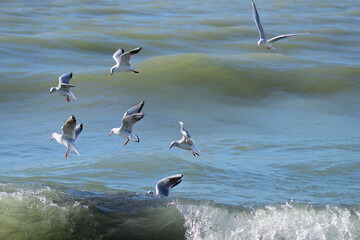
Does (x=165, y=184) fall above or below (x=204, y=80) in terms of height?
above

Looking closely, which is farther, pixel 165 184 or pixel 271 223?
pixel 165 184

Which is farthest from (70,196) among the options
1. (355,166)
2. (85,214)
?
(355,166)

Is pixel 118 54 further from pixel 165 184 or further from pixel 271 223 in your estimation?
pixel 271 223

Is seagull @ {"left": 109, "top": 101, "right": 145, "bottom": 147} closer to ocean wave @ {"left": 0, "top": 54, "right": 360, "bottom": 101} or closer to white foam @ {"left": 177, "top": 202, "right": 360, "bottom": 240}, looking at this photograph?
white foam @ {"left": 177, "top": 202, "right": 360, "bottom": 240}

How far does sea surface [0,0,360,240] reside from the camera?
24.6 ft


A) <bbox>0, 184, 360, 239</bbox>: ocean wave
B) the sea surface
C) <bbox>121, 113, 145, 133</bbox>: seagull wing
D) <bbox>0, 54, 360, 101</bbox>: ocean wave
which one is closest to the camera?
<bbox>0, 184, 360, 239</bbox>: ocean wave

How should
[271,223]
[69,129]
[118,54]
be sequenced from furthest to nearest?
1. [118,54]
2. [69,129]
3. [271,223]

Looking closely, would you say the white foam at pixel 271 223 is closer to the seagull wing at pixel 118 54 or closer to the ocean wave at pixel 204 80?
the seagull wing at pixel 118 54

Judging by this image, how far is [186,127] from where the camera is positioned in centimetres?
1448

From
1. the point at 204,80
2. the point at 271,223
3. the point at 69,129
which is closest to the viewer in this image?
the point at 271,223

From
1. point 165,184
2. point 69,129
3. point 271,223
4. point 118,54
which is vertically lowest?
point 271,223

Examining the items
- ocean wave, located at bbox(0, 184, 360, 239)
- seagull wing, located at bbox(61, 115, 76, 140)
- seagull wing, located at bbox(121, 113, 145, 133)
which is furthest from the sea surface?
seagull wing, located at bbox(121, 113, 145, 133)

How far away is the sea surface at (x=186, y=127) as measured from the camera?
24.6 ft

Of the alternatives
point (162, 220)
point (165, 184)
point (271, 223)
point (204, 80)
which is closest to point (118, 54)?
point (165, 184)
